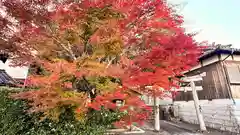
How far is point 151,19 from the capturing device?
7.49m

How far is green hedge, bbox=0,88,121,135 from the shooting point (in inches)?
269

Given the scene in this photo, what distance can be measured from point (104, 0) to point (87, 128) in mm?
4986

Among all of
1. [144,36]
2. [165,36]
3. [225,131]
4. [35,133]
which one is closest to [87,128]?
[35,133]

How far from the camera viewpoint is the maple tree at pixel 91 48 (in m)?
5.75

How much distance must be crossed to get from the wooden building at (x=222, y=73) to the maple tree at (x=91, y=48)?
488 centimetres

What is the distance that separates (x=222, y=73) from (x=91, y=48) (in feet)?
32.4

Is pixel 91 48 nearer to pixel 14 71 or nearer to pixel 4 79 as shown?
pixel 4 79

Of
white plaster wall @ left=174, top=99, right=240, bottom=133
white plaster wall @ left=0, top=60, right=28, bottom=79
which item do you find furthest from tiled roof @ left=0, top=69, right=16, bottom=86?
white plaster wall @ left=174, top=99, right=240, bottom=133

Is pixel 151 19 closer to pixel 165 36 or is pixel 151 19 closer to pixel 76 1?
pixel 165 36

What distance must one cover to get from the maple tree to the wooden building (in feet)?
16.0

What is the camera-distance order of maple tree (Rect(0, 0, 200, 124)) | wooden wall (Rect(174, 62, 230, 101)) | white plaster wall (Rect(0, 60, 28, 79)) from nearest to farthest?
maple tree (Rect(0, 0, 200, 124)) → wooden wall (Rect(174, 62, 230, 101)) → white plaster wall (Rect(0, 60, 28, 79))

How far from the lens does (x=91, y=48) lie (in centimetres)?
678

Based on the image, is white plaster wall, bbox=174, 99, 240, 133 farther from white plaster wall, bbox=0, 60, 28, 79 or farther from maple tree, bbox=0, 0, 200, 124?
white plaster wall, bbox=0, 60, 28, 79

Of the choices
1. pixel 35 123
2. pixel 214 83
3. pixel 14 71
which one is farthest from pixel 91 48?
pixel 214 83
